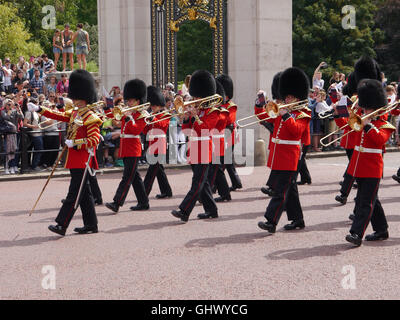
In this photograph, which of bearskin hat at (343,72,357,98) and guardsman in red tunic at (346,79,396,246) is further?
bearskin hat at (343,72,357,98)

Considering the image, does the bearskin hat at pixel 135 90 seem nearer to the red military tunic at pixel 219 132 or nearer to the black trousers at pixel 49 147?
the red military tunic at pixel 219 132

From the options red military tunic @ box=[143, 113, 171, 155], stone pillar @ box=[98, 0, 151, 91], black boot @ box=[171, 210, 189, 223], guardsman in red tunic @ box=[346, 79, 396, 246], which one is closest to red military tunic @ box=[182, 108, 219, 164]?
black boot @ box=[171, 210, 189, 223]

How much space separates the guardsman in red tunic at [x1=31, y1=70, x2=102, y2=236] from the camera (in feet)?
27.8

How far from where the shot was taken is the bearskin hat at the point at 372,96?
7.78 m

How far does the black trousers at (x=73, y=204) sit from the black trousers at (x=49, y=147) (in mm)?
5955

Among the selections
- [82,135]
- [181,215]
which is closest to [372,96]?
[181,215]

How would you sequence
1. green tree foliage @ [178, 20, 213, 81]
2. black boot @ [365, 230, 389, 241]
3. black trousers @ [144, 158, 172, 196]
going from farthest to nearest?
1. green tree foliage @ [178, 20, 213, 81]
2. black trousers @ [144, 158, 172, 196]
3. black boot @ [365, 230, 389, 241]

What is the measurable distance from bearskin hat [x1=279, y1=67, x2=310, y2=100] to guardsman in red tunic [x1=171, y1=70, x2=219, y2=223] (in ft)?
3.31

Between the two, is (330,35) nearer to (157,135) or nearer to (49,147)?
(49,147)

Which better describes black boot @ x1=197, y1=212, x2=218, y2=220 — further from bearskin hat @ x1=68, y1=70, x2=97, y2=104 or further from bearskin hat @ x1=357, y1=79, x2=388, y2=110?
bearskin hat @ x1=357, y1=79, x2=388, y2=110

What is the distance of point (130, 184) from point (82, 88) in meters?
1.77

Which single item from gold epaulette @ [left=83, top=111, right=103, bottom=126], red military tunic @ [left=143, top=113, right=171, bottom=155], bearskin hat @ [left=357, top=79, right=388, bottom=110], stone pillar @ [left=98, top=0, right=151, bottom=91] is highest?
stone pillar @ [left=98, top=0, right=151, bottom=91]

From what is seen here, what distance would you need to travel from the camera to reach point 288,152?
841 cm
